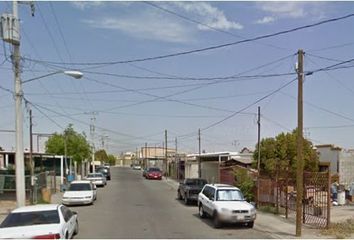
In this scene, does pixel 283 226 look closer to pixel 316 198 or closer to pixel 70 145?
pixel 316 198

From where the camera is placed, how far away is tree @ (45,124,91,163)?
182 ft

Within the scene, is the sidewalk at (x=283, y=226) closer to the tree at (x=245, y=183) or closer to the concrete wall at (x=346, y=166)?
the tree at (x=245, y=183)

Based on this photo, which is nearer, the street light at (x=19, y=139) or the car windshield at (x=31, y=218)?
the car windshield at (x=31, y=218)

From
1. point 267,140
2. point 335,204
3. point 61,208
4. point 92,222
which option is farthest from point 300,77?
point 267,140

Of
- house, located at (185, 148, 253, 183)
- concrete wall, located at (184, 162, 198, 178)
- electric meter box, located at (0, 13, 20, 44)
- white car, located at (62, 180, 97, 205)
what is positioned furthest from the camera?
concrete wall, located at (184, 162, 198, 178)

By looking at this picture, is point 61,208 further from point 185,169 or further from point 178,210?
point 185,169

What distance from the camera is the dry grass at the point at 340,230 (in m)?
15.1

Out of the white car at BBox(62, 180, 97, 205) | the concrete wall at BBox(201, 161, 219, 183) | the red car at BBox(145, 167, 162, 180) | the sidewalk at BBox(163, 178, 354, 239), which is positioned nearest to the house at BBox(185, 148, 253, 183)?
the concrete wall at BBox(201, 161, 219, 183)

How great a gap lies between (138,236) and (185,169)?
44.3 meters

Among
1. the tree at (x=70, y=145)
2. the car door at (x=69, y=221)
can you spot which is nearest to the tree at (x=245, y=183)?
the car door at (x=69, y=221)

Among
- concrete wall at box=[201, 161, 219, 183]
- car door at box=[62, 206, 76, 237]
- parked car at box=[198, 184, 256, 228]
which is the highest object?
car door at box=[62, 206, 76, 237]

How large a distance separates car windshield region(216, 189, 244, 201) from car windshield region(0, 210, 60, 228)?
834 cm

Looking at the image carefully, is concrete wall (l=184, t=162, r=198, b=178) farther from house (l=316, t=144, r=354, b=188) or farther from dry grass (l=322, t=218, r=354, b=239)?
dry grass (l=322, t=218, r=354, b=239)

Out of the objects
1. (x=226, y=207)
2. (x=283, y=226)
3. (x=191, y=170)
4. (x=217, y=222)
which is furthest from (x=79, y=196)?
(x=191, y=170)
